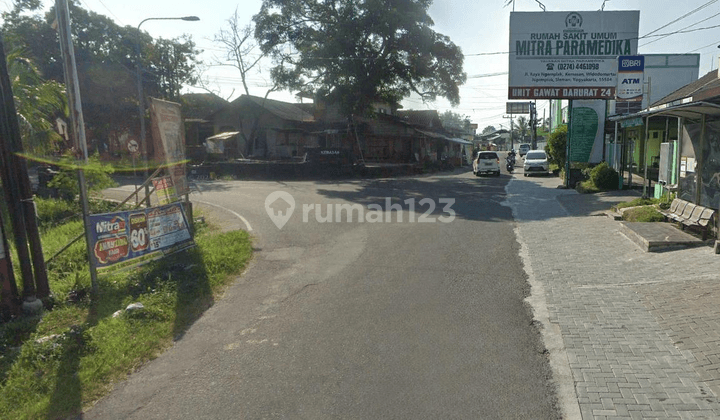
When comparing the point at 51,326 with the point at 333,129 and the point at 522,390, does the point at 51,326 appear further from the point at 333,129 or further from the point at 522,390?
the point at 333,129

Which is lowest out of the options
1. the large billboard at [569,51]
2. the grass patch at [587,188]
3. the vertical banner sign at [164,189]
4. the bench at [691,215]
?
the grass patch at [587,188]

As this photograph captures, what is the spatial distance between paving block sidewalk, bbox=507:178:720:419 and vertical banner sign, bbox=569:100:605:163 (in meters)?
15.6

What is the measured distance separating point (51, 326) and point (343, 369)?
4.06 metres

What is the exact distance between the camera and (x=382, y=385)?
14.8 ft

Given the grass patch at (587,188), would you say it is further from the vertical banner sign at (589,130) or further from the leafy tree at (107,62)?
the leafy tree at (107,62)

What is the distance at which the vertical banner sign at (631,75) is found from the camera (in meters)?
17.4

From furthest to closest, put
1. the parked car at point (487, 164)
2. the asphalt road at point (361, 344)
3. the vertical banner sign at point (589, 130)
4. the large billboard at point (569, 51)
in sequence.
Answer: the parked car at point (487, 164) < the vertical banner sign at point (589, 130) < the large billboard at point (569, 51) < the asphalt road at point (361, 344)

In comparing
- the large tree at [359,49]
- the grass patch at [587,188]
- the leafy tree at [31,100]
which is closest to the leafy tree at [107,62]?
the large tree at [359,49]

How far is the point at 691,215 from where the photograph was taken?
9.67 metres

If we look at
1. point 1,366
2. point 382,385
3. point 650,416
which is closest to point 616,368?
point 650,416

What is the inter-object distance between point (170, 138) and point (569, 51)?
17.7 meters

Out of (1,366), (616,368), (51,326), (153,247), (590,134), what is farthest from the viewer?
(590,134)

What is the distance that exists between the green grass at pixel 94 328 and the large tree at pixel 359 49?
872 inches

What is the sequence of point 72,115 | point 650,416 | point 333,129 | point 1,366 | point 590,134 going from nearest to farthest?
point 650,416 < point 1,366 < point 72,115 < point 590,134 < point 333,129
